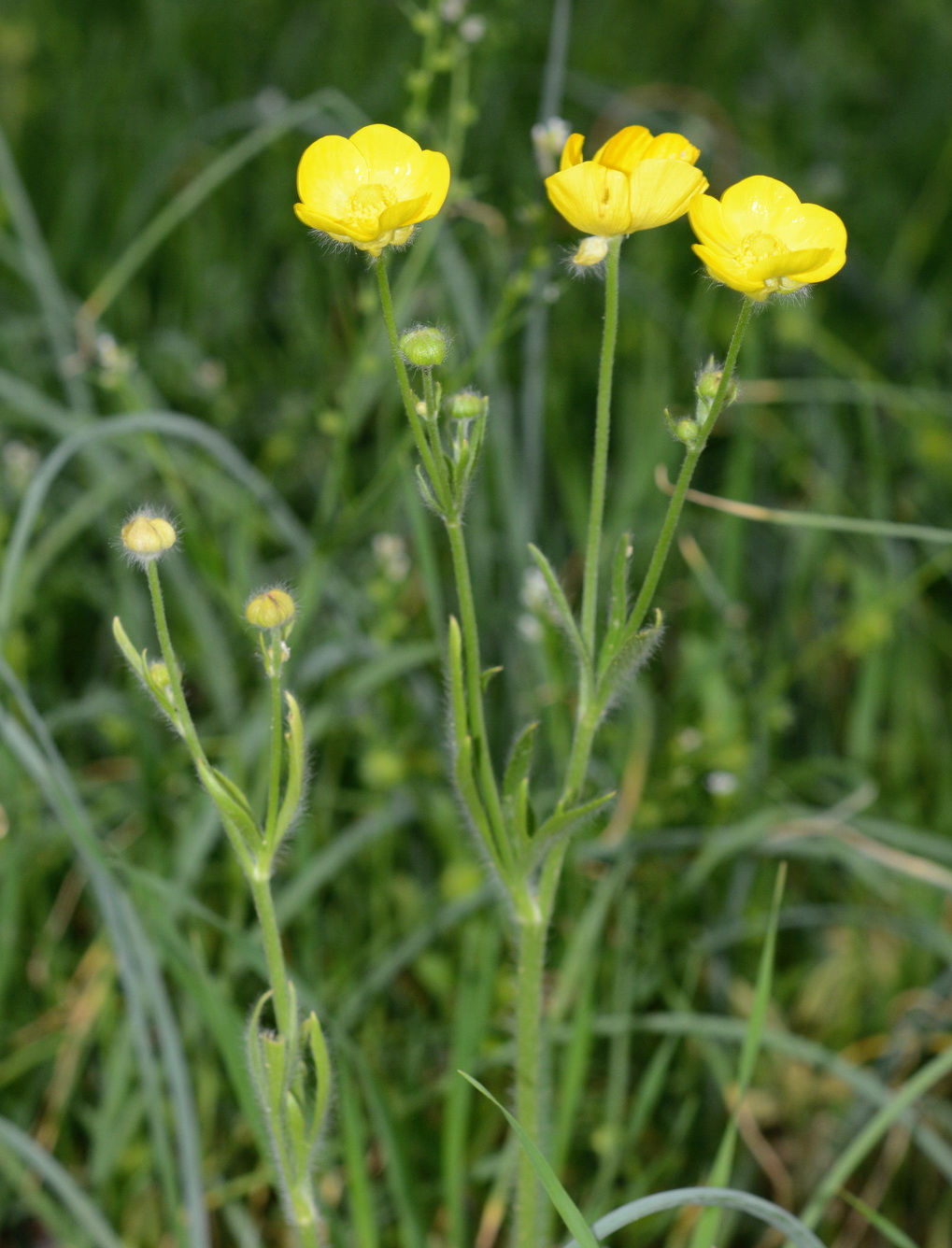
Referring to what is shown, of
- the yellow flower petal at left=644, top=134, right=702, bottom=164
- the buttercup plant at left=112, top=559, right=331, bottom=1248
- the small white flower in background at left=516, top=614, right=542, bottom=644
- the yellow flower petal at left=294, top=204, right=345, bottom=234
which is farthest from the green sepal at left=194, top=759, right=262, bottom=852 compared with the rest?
the small white flower in background at left=516, top=614, right=542, bottom=644

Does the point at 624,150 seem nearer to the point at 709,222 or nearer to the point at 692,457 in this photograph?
the point at 709,222

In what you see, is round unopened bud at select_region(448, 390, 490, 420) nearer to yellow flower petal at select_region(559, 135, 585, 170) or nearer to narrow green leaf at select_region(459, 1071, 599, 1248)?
yellow flower petal at select_region(559, 135, 585, 170)

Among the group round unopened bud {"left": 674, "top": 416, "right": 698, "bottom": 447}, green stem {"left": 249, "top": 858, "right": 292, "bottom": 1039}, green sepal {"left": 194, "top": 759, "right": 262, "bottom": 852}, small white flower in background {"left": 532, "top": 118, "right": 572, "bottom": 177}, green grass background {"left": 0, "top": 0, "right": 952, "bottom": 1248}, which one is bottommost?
green grass background {"left": 0, "top": 0, "right": 952, "bottom": 1248}

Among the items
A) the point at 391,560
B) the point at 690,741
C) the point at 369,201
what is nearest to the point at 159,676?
the point at 369,201

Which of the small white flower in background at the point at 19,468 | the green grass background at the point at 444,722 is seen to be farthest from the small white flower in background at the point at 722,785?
the small white flower in background at the point at 19,468

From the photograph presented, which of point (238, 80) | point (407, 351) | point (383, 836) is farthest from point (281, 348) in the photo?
point (407, 351)

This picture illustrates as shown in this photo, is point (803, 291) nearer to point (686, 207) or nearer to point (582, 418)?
point (686, 207)
